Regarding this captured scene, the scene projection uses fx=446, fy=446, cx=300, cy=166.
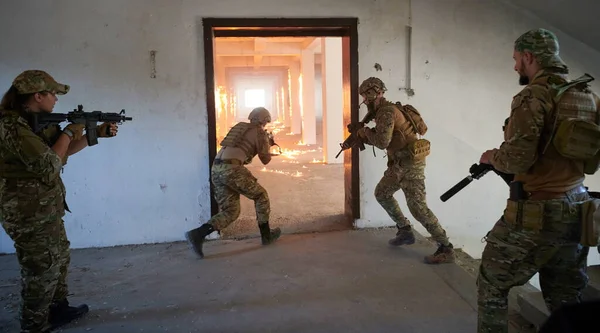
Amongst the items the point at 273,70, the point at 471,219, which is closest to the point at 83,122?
the point at 471,219

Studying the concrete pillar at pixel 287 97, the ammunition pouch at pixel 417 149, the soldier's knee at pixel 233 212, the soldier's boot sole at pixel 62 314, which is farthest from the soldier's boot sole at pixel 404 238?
the concrete pillar at pixel 287 97

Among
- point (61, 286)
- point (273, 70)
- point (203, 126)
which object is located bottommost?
point (61, 286)

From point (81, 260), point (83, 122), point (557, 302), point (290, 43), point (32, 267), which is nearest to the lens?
point (557, 302)

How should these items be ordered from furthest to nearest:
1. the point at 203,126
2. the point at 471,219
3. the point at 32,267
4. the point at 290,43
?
1. the point at 290,43
2. the point at 471,219
3. the point at 203,126
4. the point at 32,267

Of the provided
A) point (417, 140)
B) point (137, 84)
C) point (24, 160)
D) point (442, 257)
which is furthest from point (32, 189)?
point (442, 257)

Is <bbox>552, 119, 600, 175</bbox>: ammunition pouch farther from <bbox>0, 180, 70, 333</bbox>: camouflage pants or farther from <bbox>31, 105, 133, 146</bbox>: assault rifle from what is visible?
<bbox>0, 180, 70, 333</bbox>: camouflage pants

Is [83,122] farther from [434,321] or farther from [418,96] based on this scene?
[418,96]

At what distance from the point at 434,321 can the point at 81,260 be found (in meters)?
3.22

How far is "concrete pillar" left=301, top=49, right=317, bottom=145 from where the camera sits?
13.4 m

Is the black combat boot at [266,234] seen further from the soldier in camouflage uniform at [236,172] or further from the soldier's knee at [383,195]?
the soldier's knee at [383,195]

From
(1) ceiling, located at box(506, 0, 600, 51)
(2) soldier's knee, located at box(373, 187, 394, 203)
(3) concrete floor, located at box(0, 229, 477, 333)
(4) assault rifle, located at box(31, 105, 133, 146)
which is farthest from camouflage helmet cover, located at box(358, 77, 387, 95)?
(4) assault rifle, located at box(31, 105, 133, 146)

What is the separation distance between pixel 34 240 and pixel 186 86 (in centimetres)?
234

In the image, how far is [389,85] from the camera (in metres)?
4.80

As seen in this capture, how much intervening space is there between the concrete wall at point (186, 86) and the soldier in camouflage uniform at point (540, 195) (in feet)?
8.95
